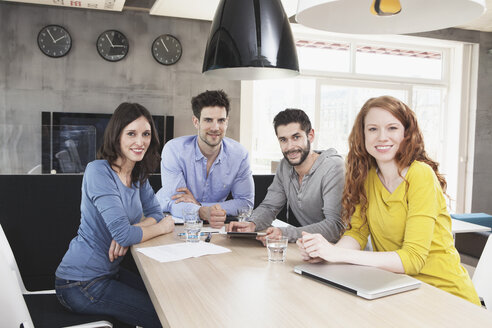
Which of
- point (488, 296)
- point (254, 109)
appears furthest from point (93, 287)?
point (254, 109)

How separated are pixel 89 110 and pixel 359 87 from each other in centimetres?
427

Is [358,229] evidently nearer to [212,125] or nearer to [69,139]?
[212,125]

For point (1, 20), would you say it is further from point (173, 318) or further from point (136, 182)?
point (173, 318)

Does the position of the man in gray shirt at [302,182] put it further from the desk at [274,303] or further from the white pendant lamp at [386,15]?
the white pendant lamp at [386,15]

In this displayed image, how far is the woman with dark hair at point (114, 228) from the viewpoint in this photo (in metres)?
1.86

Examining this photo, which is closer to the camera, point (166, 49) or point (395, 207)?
point (395, 207)

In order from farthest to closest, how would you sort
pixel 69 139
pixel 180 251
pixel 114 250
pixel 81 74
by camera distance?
pixel 81 74
pixel 69 139
pixel 114 250
pixel 180 251

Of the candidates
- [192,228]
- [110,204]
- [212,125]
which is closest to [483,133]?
[212,125]

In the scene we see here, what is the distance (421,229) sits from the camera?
159 cm

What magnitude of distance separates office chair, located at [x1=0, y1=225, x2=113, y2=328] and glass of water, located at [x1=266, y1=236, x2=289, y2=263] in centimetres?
68

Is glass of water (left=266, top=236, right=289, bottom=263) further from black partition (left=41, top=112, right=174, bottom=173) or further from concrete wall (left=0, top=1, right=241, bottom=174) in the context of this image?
concrete wall (left=0, top=1, right=241, bottom=174)

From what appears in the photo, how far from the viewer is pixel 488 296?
5.75 feet

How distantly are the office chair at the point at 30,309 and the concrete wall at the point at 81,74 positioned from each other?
391 centimetres

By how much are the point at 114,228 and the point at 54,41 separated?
14.5ft
